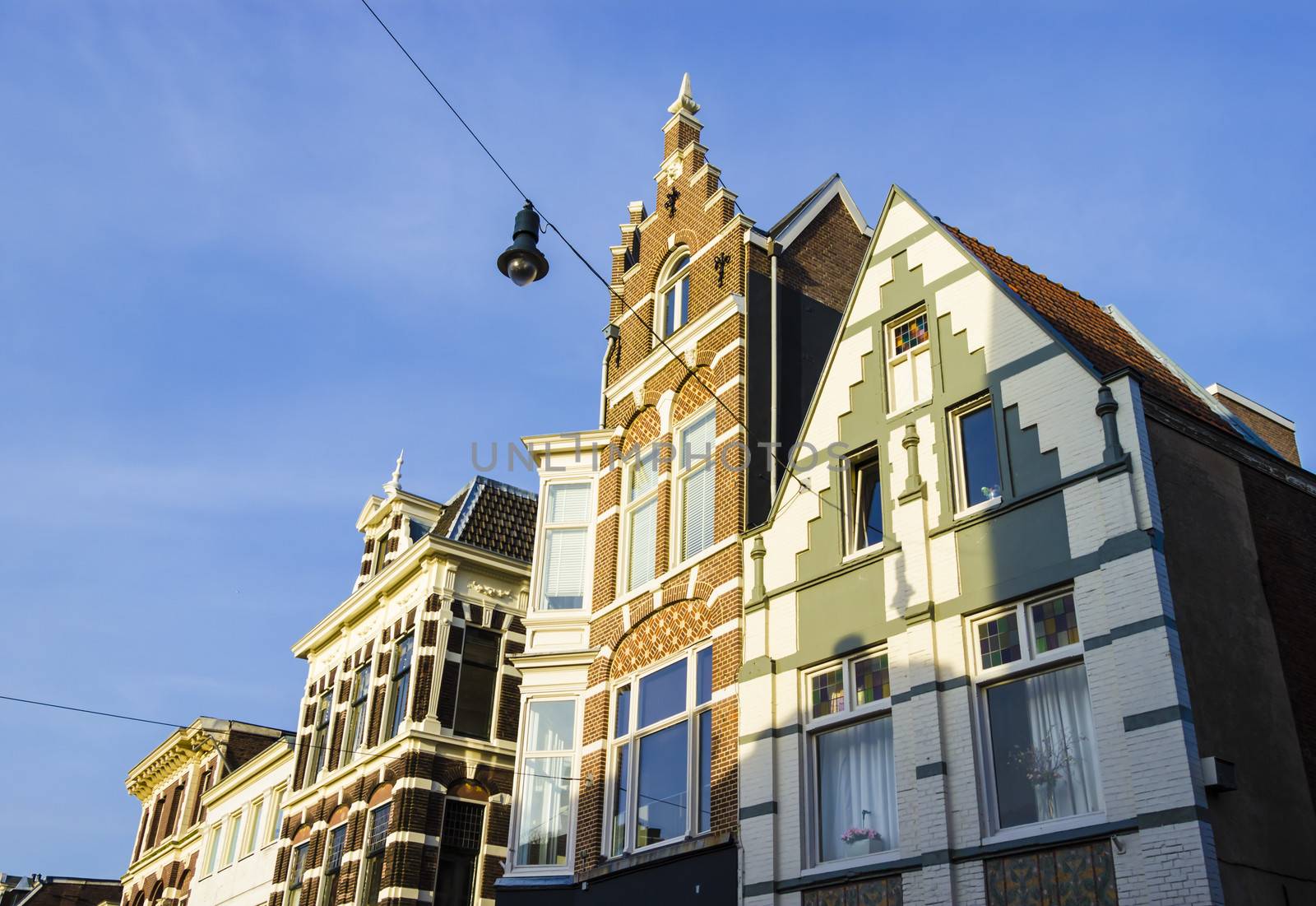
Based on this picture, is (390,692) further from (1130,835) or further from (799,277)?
(1130,835)

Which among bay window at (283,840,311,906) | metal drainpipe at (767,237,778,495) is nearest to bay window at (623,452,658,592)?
metal drainpipe at (767,237,778,495)

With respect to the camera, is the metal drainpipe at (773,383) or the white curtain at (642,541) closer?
the metal drainpipe at (773,383)

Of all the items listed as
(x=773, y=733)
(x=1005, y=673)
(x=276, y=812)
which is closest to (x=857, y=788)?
(x=773, y=733)

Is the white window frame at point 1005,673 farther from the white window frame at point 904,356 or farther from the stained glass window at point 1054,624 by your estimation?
the white window frame at point 904,356

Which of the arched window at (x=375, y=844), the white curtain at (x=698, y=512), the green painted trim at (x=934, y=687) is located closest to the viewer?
the green painted trim at (x=934, y=687)

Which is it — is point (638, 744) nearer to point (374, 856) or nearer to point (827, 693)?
point (827, 693)

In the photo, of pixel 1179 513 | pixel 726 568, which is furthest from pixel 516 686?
pixel 1179 513

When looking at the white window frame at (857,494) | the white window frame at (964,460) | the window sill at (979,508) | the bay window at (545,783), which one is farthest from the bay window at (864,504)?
the bay window at (545,783)

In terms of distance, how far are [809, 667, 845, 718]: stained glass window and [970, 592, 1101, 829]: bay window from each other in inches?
92.0

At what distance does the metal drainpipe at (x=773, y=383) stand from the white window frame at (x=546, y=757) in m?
5.31

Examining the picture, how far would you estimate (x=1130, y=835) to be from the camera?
482 inches

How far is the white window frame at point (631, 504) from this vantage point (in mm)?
21828

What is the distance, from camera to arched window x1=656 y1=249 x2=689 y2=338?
2378 cm

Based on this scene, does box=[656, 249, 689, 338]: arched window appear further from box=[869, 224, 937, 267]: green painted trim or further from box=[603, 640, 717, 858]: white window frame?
box=[603, 640, 717, 858]: white window frame
